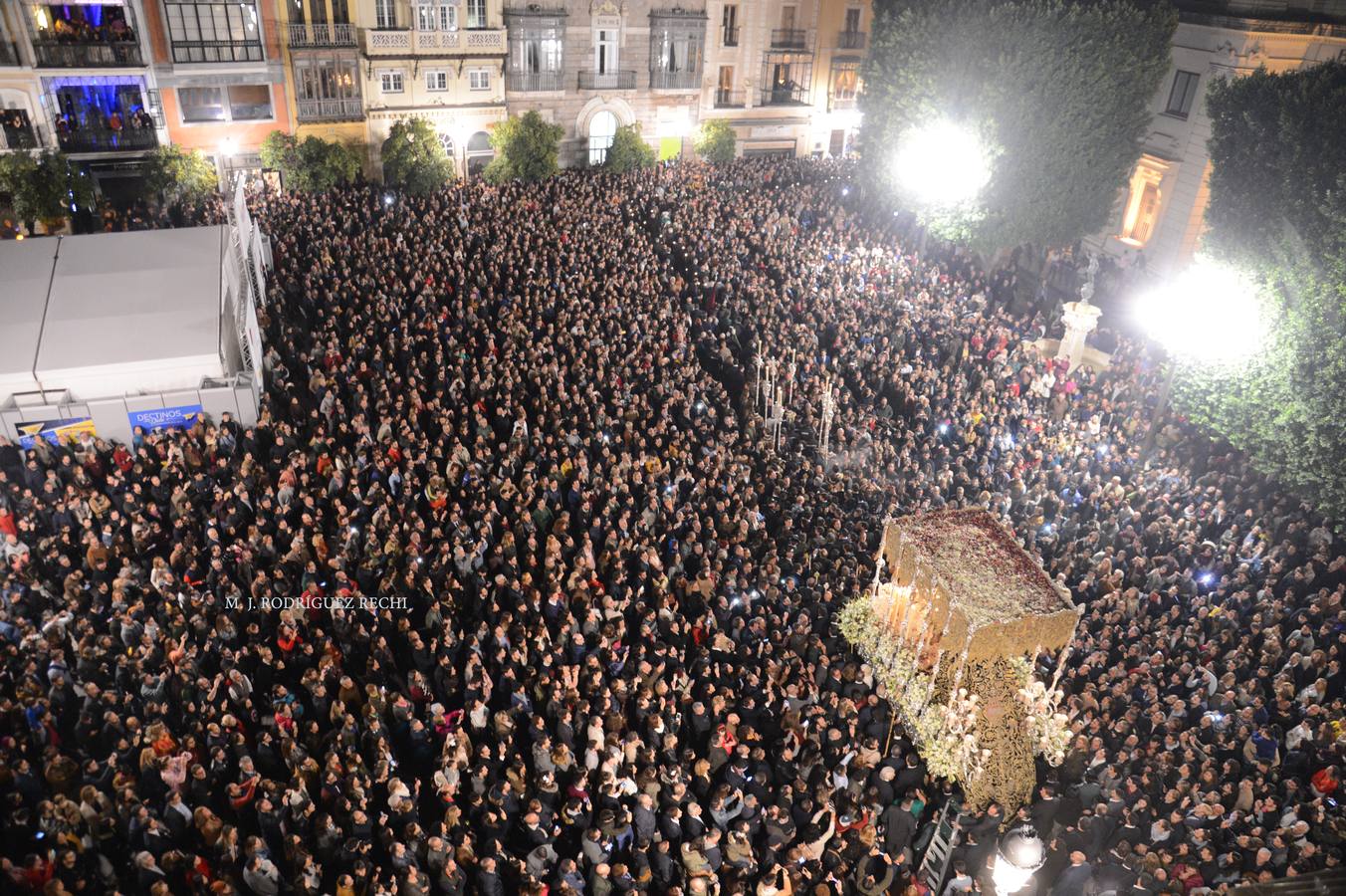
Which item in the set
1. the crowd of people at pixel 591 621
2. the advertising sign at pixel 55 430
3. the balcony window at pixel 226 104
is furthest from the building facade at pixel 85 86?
the advertising sign at pixel 55 430

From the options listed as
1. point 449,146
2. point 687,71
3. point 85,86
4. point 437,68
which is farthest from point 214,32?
Result: point 687,71

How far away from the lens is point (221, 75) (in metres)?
29.0

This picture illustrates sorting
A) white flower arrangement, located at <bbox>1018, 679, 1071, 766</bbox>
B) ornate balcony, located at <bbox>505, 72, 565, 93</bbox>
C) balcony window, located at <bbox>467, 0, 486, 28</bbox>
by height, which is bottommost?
white flower arrangement, located at <bbox>1018, 679, 1071, 766</bbox>

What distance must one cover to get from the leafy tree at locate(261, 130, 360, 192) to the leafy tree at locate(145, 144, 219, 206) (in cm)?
190

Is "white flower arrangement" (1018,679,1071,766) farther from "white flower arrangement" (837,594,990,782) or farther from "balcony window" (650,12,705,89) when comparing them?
"balcony window" (650,12,705,89)

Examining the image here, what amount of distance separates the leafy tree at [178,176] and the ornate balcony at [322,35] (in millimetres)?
5395

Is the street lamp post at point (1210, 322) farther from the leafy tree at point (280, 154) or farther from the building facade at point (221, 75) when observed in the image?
the building facade at point (221, 75)


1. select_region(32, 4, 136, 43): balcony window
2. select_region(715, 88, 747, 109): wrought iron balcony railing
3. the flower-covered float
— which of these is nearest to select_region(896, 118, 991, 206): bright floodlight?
select_region(715, 88, 747, 109): wrought iron balcony railing

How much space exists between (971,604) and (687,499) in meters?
4.99

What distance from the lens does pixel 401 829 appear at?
912 cm

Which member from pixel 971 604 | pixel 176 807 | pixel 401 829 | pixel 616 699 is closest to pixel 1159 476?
pixel 971 604

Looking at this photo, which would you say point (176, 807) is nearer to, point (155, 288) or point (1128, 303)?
point (155, 288)

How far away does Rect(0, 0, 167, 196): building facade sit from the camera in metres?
26.7

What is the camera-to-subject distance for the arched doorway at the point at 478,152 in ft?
112
